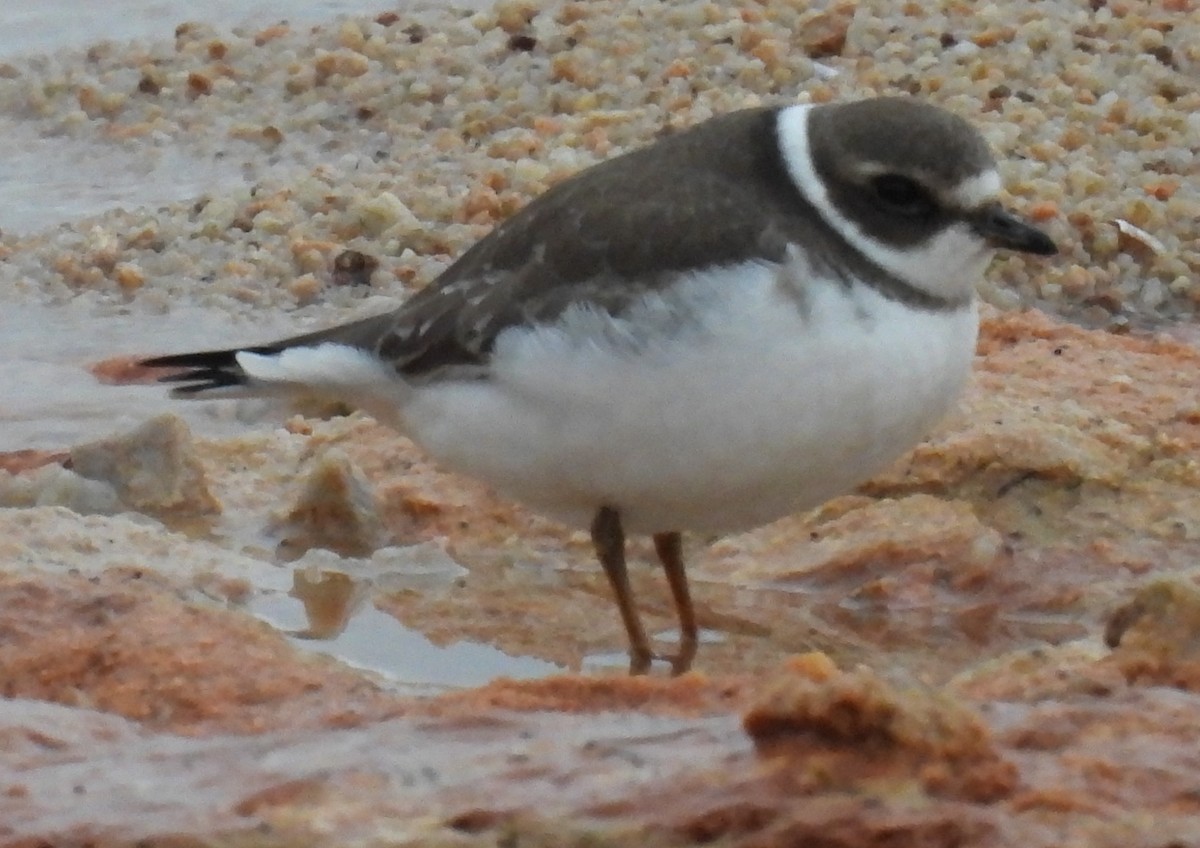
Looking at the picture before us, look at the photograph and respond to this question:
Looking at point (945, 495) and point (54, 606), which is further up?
point (54, 606)

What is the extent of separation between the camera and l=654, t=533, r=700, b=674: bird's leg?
477 cm

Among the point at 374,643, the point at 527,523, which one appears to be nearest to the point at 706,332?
the point at 374,643

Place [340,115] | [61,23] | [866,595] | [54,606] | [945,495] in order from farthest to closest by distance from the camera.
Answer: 1. [61,23]
2. [340,115]
3. [945,495]
4. [866,595]
5. [54,606]

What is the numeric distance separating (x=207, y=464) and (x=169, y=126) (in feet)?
10.9

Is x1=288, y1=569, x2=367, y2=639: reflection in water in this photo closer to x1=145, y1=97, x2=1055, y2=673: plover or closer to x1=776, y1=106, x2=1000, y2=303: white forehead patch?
x1=145, y1=97, x2=1055, y2=673: plover

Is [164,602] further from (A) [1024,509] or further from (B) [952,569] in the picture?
(A) [1024,509]

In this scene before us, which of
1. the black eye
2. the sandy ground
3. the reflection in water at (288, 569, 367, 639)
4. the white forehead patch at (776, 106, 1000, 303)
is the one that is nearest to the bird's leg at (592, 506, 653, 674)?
the sandy ground

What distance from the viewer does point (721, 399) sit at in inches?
166

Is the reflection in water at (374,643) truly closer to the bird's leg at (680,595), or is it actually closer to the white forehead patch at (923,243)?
the bird's leg at (680,595)

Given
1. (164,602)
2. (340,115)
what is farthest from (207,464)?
(340,115)

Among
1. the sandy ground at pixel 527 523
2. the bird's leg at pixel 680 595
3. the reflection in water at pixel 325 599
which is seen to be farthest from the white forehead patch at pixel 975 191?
the reflection in water at pixel 325 599

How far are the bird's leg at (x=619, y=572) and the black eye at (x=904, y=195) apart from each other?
853 millimetres

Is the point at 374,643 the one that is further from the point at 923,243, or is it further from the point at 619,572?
the point at 923,243

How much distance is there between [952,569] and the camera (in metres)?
5.08
